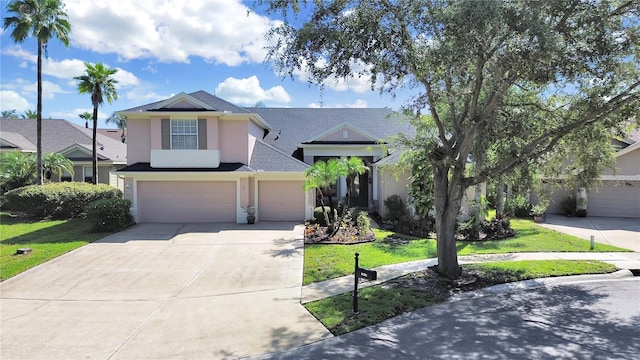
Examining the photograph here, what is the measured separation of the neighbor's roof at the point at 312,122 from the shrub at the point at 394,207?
17.7 feet

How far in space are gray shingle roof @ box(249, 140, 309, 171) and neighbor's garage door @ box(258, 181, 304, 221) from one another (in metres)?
0.75

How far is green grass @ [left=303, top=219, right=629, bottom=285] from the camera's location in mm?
11023

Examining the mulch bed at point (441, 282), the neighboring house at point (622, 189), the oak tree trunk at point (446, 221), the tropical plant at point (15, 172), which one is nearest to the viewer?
the mulch bed at point (441, 282)

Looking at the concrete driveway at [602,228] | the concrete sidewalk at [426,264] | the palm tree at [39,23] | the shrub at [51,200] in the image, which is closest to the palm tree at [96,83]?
the palm tree at [39,23]

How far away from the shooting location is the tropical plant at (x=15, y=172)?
2281cm

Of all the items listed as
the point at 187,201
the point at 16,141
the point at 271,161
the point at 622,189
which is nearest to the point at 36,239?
the point at 187,201

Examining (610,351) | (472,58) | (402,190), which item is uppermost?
(472,58)

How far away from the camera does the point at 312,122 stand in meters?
26.5

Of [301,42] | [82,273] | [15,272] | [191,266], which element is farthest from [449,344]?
[15,272]

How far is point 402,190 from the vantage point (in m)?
19.5

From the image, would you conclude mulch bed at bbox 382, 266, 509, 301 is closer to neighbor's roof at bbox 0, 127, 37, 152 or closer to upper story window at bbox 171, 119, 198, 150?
→ upper story window at bbox 171, 119, 198, 150

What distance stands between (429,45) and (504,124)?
3658 mm

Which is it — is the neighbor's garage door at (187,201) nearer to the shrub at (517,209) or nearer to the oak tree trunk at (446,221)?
the oak tree trunk at (446,221)

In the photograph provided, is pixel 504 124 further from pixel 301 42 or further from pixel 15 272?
pixel 15 272
